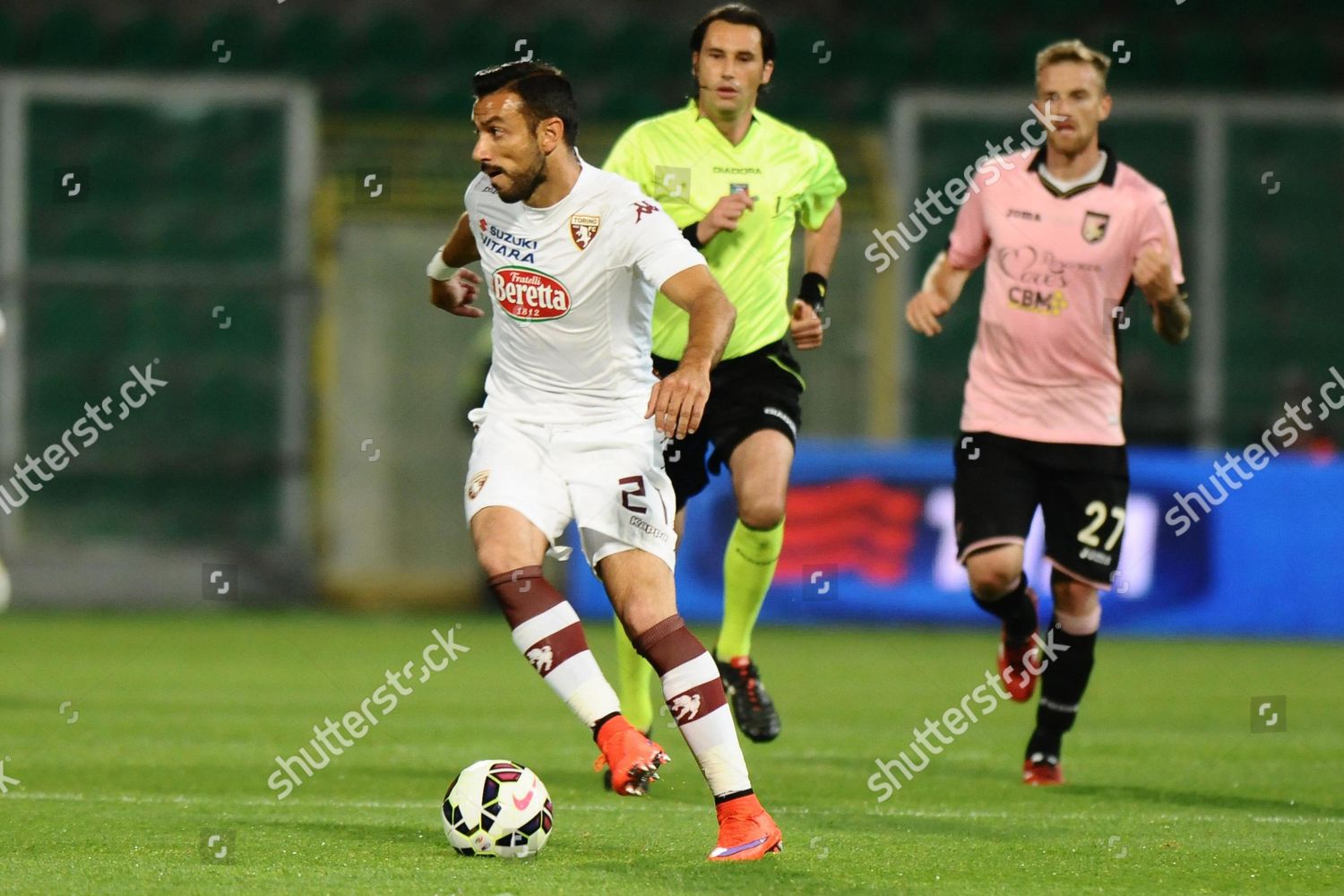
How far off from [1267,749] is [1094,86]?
2.90m

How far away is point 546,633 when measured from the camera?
5512 millimetres

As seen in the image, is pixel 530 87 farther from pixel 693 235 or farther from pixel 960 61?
pixel 960 61

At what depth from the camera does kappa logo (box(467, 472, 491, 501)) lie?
18.5 ft

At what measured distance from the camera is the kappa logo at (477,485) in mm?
5652

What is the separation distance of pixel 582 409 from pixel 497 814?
3.72 ft

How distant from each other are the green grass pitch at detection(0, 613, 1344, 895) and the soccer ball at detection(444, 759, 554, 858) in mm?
88

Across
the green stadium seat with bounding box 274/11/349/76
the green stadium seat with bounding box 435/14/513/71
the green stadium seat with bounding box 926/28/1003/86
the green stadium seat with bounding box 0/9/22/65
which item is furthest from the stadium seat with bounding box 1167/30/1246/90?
the green stadium seat with bounding box 0/9/22/65

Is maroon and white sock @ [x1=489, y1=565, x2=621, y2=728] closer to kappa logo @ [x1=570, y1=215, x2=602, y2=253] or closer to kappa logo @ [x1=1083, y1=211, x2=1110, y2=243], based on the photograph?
kappa logo @ [x1=570, y1=215, x2=602, y2=253]

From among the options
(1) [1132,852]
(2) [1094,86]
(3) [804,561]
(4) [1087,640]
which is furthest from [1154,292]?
(3) [804,561]
